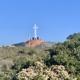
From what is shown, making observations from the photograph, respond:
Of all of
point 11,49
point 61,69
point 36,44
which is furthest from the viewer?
point 36,44

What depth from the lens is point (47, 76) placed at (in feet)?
72.6

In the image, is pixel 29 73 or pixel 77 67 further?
pixel 77 67

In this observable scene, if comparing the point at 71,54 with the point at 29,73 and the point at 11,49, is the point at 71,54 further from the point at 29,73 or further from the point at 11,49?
the point at 11,49

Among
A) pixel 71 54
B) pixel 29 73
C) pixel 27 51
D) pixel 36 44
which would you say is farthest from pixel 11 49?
pixel 29 73

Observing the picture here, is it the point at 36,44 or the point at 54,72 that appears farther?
the point at 36,44

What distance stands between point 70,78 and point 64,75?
81cm

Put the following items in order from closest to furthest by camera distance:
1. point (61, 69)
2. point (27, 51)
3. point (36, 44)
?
point (61, 69) → point (27, 51) → point (36, 44)

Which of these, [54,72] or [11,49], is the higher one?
[11,49]

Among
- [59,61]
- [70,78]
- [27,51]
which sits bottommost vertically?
[70,78]

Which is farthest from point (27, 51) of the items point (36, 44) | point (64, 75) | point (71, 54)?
point (64, 75)

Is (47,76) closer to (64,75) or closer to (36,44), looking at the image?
(64,75)

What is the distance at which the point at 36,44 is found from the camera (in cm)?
8238

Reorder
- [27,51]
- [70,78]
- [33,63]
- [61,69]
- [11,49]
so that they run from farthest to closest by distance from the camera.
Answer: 1. [11,49]
2. [27,51]
3. [33,63]
4. [61,69]
5. [70,78]

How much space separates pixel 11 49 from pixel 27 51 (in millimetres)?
5373
